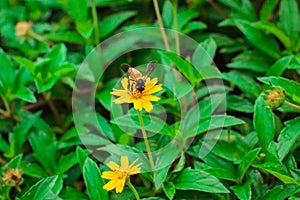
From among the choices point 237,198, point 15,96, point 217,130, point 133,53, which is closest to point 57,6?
A: point 133,53

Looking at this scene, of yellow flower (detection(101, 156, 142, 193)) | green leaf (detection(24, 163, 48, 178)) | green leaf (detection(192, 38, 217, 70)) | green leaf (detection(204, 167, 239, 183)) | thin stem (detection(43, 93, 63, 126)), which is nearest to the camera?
yellow flower (detection(101, 156, 142, 193))

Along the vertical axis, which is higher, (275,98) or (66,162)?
(275,98)

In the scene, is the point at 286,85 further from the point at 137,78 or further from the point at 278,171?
the point at 137,78

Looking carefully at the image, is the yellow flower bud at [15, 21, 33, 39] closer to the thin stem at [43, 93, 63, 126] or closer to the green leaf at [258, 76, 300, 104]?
the thin stem at [43, 93, 63, 126]

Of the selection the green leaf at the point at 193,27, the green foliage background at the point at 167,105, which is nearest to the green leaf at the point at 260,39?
the green foliage background at the point at 167,105

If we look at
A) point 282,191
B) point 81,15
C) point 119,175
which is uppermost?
point 81,15

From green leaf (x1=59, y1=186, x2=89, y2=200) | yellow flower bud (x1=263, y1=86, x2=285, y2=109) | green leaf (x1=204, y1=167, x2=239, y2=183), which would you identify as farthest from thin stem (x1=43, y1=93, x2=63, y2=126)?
yellow flower bud (x1=263, y1=86, x2=285, y2=109)

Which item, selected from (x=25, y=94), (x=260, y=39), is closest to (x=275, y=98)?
(x=260, y=39)
